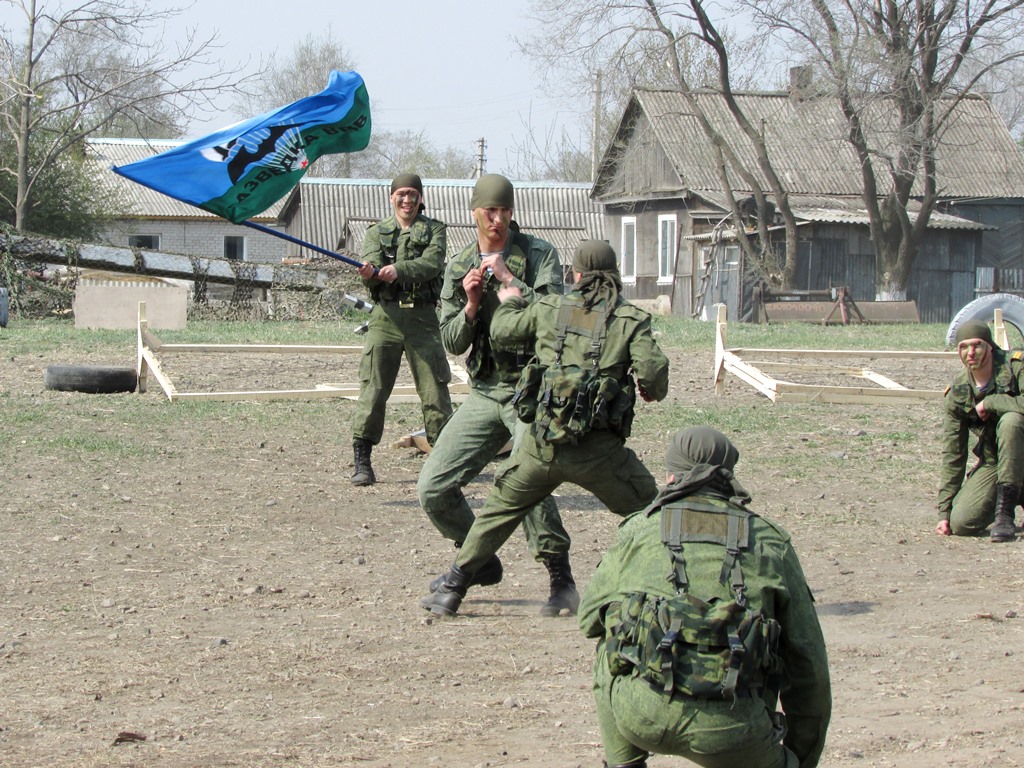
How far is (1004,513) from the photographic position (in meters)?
8.00

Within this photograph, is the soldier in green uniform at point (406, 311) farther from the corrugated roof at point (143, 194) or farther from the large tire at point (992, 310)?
the corrugated roof at point (143, 194)

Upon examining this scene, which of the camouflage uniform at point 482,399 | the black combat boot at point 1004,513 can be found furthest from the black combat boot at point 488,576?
the black combat boot at point 1004,513

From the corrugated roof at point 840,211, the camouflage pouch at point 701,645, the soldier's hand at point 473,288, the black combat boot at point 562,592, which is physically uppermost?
the corrugated roof at point 840,211

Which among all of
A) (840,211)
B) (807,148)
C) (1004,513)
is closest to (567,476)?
(1004,513)

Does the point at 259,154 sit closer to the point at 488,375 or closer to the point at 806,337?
the point at 488,375

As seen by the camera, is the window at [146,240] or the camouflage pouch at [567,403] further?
the window at [146,240]

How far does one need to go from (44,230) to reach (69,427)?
2679 centimetres

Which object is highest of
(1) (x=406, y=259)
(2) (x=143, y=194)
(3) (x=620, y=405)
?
(2) (x=143, y=194)

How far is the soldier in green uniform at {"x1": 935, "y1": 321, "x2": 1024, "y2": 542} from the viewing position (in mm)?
7941

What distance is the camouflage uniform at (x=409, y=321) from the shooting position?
8625 mm

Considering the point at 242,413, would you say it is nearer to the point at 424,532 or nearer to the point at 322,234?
the point at 424,532

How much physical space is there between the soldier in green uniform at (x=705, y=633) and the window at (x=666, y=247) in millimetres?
36051

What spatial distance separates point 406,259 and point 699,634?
19.1ft

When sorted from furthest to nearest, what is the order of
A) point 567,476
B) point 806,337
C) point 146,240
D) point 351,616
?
point 146,240 < point 806,337 < point 351,616 < point 567,476
